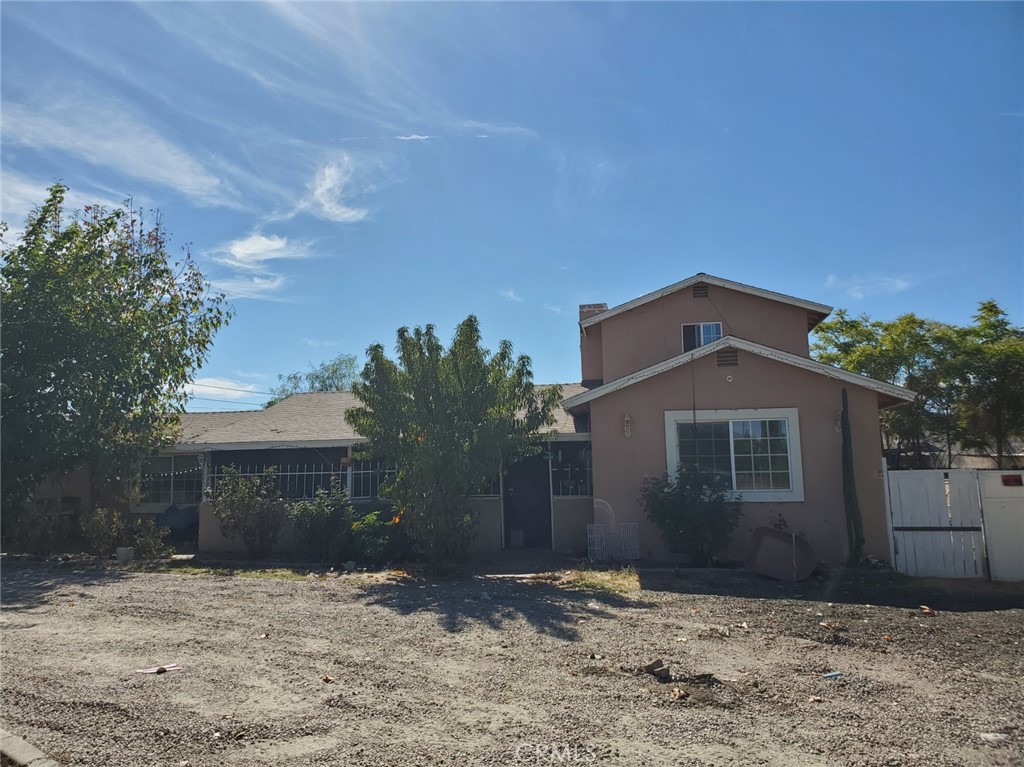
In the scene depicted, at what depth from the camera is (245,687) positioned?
5926 mm

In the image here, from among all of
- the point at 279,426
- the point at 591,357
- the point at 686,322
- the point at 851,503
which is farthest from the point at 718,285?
the point at 279,426

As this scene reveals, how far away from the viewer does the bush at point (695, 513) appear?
40.7 feet

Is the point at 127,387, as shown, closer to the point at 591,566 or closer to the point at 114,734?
the point at 591,566

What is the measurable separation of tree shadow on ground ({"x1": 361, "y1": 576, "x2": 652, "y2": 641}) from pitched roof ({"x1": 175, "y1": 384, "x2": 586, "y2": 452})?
449 cm

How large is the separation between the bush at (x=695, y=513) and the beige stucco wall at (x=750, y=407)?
771mm

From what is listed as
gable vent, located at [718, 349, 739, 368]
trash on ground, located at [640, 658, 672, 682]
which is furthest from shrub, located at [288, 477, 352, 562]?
trash on ground, located at [640, 658, 672, 682]

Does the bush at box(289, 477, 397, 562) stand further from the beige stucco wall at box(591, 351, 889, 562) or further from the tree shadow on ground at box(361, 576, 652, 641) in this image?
Answer: the beige stucco wall at box(591, 351, 889, 562)

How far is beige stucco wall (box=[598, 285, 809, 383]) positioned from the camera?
17797mm

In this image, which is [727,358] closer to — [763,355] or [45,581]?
[763,355]

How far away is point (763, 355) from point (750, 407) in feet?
3.31

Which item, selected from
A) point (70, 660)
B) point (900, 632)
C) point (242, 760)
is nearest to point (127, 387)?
point (70, 660)

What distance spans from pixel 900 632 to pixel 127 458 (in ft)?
53.2

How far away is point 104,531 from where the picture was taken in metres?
14.9

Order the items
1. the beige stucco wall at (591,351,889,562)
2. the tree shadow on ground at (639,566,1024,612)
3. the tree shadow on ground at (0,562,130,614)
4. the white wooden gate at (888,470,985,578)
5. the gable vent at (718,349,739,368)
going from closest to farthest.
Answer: the tree shadow on ground at (639,566,1024,612)
the tree shadow on ground at (0,562,130,614)
the white wooden gate at (888,470,985,578)
the beige stucco wall at (591,351,889,562)
the gable vent at (718,349,739,368)
